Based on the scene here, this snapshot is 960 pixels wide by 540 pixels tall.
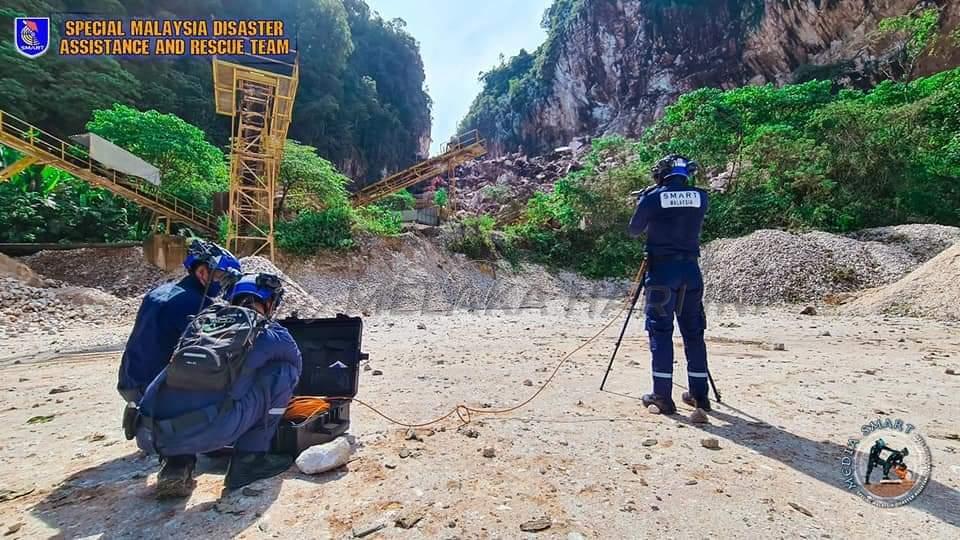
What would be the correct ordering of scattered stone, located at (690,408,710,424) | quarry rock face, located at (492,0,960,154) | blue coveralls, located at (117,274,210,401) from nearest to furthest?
blue coveralls, located at (117,274,210,401), scattered stone, located at (690,408,710,424), quarry rock face, located at (492,0,960,154)

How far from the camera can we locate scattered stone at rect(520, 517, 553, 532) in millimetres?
1473

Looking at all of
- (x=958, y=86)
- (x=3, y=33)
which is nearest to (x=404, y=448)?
(x=958, y=86)

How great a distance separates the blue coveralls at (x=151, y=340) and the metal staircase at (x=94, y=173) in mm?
11490

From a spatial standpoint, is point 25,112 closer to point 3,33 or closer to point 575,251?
point 3,33

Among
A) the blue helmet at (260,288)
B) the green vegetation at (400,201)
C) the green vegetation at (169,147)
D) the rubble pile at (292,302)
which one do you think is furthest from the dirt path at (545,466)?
the green vegetation at (400,201)

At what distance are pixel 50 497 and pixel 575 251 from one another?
1711 cm

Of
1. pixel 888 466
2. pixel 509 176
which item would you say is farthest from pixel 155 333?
pixel 509 176

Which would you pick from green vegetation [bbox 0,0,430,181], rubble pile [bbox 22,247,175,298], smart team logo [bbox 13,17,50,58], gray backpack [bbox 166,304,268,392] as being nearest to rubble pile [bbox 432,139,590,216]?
green vegetation [bbox 0,0,430,181]

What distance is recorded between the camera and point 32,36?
16406 millimetres

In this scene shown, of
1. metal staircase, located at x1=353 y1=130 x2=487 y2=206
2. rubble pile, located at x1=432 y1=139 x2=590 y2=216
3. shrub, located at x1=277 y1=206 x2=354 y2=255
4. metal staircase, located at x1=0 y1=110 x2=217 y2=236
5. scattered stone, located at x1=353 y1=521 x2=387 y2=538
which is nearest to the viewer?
scattered stone, located at x1=353 y1=521 x2=387 y2=538

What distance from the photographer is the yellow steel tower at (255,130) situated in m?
10.3

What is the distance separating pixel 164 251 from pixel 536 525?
44.2 feet

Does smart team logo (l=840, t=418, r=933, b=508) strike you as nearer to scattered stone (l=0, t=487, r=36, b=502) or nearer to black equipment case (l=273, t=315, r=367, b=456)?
black equipment case (l=273, t=315, r=367, b=456)

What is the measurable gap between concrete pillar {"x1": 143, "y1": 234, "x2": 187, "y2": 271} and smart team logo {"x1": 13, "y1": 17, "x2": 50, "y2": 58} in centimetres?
1317
